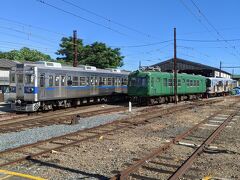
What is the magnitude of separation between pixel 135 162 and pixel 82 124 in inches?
315

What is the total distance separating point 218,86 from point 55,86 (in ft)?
125

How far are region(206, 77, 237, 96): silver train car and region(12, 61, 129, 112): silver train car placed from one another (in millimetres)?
23197

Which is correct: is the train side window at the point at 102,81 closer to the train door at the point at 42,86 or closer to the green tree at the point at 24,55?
the train door at the point at 42,86

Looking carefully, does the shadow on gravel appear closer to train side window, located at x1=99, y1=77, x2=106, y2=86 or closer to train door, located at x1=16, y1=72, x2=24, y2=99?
train door, located at x1=16, y1=72, x2=24, y2=99

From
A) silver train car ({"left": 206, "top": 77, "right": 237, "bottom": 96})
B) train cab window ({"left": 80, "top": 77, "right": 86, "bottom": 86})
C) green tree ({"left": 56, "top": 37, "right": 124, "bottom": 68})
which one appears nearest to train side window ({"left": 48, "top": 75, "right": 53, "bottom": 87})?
train cab window ({"left": 80, "top": 77, "right": 86, "bottom": 86})

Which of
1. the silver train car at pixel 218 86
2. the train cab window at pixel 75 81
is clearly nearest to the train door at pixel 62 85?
the train cab window at pixel 75 81

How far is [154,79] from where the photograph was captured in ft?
97.3

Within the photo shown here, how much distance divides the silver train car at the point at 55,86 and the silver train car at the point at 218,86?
2320 cm

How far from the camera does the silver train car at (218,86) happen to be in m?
49.7

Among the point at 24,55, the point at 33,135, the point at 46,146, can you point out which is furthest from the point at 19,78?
the point at 24,55

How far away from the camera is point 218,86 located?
55.9 m

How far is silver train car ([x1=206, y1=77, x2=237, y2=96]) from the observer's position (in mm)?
49719

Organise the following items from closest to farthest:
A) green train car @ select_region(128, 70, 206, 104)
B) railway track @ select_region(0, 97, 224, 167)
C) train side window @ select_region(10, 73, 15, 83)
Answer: railway track @ select_region(0, 97, 224, 167) < train side window @ select_region(10, 73, 15, 83) < green train car @ select_region(128, 70, 206, 104)

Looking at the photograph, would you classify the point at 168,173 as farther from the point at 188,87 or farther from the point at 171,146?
the point at 188,87
